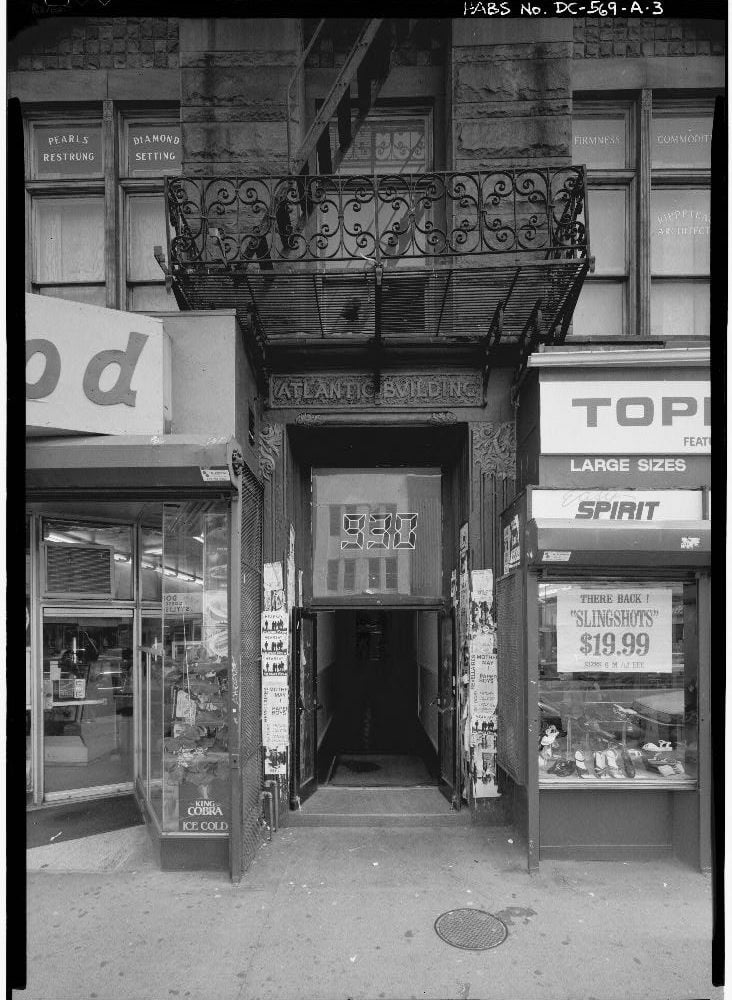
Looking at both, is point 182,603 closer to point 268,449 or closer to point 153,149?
point 268,449

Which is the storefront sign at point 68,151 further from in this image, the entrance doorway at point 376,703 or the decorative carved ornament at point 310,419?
the entrance doorway at point 376,703

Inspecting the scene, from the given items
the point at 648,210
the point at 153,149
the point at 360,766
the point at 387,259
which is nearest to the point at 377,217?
the point at 387,259

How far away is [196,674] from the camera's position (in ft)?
18.9

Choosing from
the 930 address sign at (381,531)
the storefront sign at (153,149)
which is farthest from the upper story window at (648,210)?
the storefront sign at (153,149)

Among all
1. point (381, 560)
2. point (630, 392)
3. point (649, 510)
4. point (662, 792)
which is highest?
point (630, 392)

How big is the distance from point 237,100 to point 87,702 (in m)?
6.82

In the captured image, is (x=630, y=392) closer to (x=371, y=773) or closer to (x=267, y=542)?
(x=267, y=542)

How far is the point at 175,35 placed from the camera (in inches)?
290

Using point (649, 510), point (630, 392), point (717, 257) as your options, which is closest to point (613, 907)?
point (649, 510)

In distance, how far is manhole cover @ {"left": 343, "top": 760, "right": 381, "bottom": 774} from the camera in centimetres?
803

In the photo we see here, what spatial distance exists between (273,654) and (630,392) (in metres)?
4.33

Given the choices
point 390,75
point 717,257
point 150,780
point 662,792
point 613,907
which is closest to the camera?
point 717,257

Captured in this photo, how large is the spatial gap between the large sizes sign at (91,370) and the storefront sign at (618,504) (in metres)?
3.47

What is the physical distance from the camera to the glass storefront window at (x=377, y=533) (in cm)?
730
